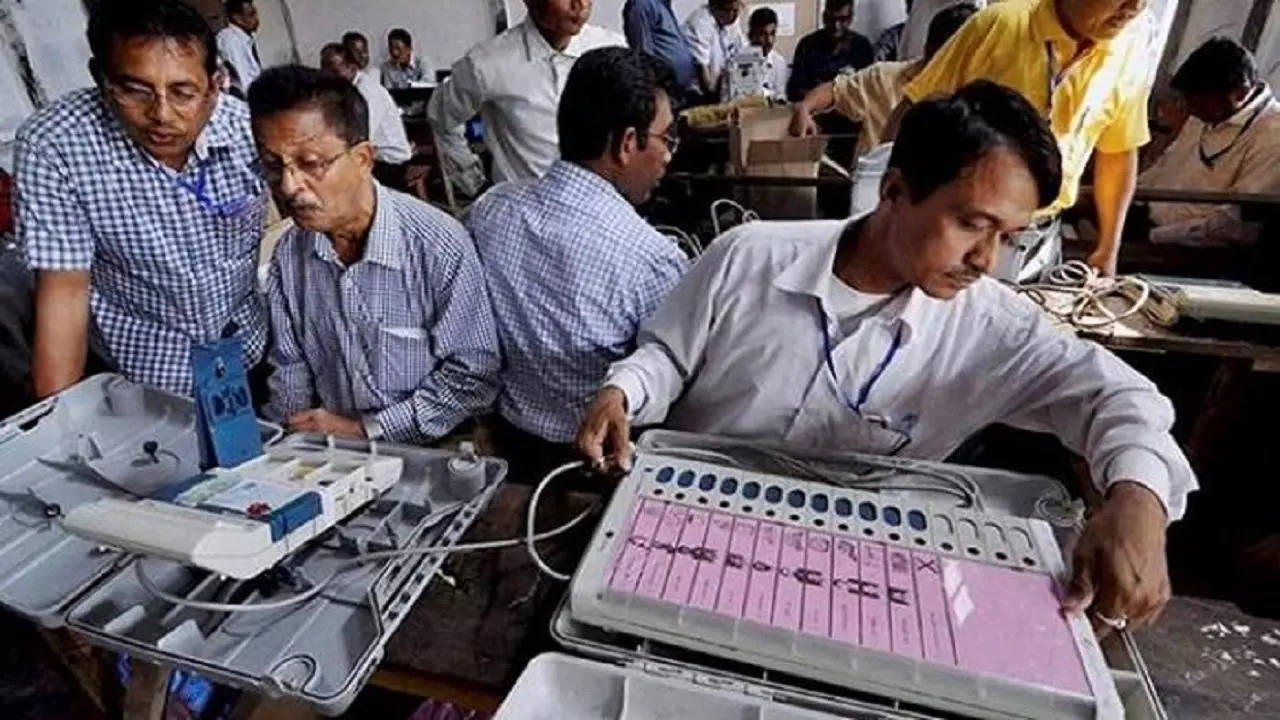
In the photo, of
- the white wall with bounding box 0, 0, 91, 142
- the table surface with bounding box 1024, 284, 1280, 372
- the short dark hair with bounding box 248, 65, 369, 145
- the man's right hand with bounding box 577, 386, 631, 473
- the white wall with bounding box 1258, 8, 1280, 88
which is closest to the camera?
the man's right hand with bounding box 577, 386, 631, 473

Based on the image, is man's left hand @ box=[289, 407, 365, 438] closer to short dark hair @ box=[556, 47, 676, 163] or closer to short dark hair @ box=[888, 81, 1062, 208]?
short dark hair @ box=[556, 47, 676, 163]

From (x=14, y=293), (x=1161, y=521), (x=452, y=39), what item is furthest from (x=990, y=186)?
(x=452, y=39)

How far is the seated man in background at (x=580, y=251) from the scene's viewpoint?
1316 mm

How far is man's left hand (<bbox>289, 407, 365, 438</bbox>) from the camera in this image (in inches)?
48.2

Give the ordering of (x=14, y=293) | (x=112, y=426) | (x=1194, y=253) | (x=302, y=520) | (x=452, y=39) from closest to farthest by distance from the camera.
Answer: (x=302, y=520)
(x=112, y=426)
(x=14, y=293)
(x=1194, y=253)
(x=452, y=39)

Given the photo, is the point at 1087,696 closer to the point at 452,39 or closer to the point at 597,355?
the point at 597,355

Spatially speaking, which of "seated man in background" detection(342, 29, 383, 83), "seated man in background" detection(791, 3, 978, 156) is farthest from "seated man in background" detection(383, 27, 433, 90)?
"seated man in background" detection(791, 3, 978, 156)

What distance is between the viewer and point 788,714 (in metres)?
0.61

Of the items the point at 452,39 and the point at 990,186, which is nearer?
the point at 990,186

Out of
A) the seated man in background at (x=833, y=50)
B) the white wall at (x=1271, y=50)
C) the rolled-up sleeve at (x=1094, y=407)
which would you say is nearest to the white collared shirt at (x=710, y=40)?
the seated man in background at (x=833, y=50)

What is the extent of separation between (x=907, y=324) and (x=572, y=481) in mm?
538

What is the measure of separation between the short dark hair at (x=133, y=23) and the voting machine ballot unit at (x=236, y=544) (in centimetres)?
62

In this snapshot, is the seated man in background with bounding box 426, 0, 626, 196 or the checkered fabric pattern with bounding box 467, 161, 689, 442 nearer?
the checkered fabric pattern with bounding box 467, 161, 689, 442

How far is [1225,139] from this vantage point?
2.56 m
